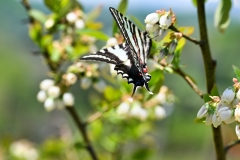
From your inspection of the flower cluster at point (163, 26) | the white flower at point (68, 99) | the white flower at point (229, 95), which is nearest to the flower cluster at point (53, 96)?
the white flower at point (68, 99)

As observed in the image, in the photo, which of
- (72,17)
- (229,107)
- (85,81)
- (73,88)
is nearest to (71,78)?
(85,81)

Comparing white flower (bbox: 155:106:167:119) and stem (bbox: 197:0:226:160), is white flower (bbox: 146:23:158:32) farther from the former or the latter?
white flower (bbox: 155:106:167:119)

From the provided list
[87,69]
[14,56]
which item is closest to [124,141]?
[87,69]

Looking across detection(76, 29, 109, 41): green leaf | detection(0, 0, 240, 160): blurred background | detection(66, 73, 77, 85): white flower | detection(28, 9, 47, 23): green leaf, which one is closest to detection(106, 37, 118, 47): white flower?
detection(76, 29, 109, 41): green leaf

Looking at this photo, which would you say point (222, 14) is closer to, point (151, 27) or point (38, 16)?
point (151, 27)

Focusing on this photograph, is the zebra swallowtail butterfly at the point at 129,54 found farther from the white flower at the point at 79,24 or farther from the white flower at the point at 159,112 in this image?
the white flower at the point at 159,112
